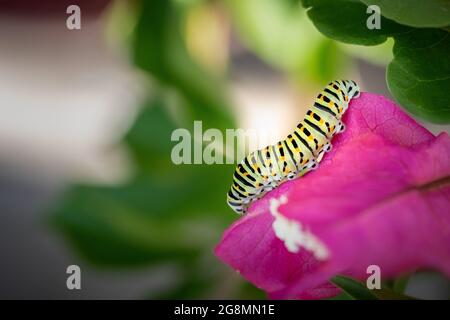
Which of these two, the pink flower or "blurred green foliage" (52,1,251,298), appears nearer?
the pink flower

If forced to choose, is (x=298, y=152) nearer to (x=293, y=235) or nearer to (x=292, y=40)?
(x=293, y=235)

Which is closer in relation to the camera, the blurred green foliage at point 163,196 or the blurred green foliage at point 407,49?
the blurred green foliage at point 407,49

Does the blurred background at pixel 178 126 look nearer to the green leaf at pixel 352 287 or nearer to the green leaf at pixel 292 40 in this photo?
the green leaf at pixel 292 40

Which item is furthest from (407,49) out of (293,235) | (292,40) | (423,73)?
(292,40)

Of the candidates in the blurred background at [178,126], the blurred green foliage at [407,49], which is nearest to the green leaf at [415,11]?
the blurred green foliage at [407,49]

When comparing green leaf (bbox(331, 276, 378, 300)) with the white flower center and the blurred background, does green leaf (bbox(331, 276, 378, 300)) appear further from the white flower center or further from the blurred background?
the blurred background

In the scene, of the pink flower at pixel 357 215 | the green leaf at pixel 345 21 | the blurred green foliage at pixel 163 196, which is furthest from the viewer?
the blurred green foliage at pixel 163 196

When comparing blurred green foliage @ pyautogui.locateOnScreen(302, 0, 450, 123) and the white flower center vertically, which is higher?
blurred green foliage @ pyautogui.locateOnScreen(302, 0, 450, 123)

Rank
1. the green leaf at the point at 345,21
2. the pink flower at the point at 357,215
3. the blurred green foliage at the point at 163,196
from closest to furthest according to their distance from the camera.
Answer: the pink flower at the point at 357,215 → the green leaf at the point at 345,21 → the blurred green foliage at the point at 163,196

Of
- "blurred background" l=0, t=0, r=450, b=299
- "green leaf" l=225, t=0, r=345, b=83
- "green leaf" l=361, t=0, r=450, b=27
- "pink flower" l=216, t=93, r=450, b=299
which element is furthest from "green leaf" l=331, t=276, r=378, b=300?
"green leaf" l=225, t=0, r=345, b=83
